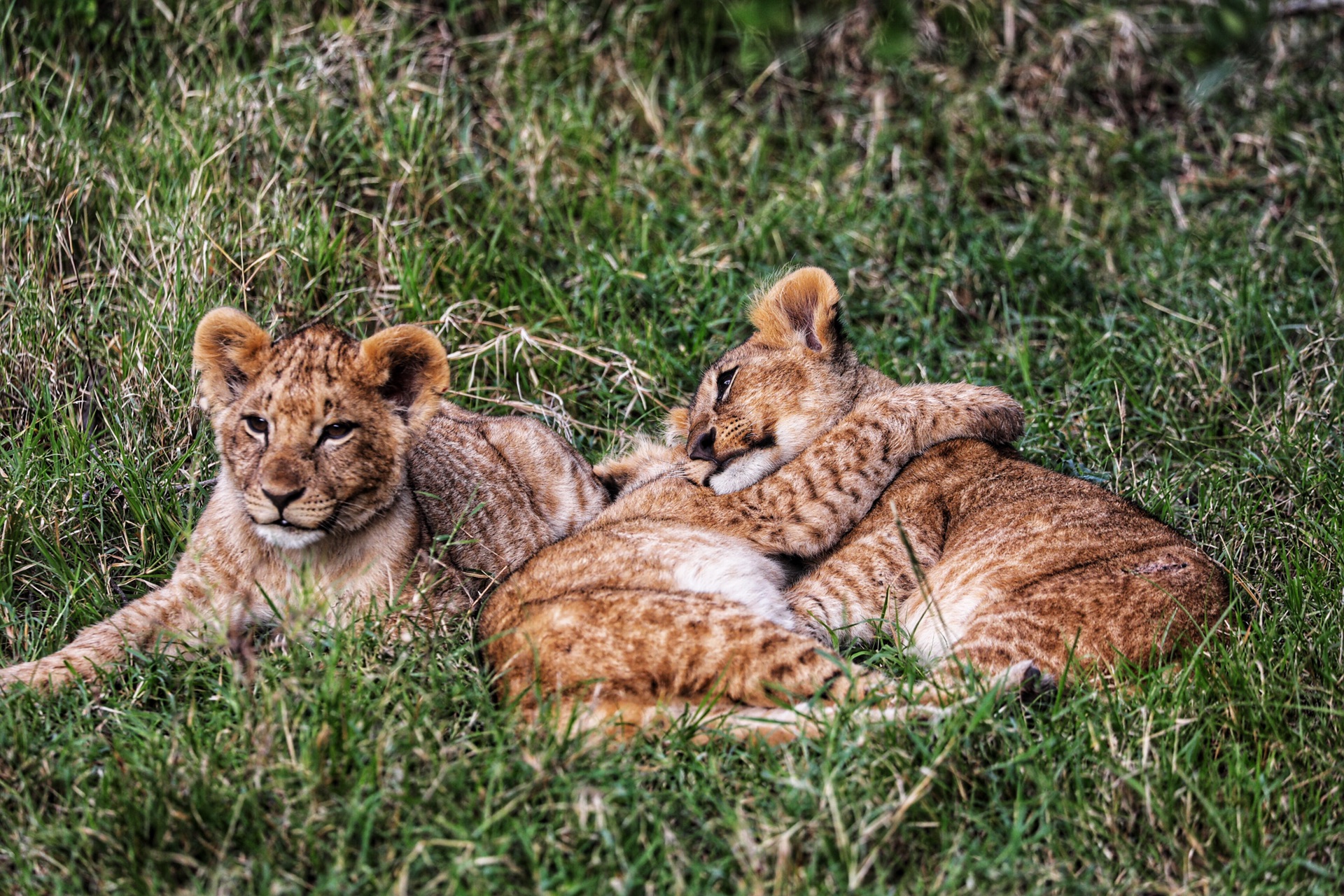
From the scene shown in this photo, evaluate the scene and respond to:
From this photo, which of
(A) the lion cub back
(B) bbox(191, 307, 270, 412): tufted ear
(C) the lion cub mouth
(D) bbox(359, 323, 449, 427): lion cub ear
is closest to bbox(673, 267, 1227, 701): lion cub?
(A) the lion cub back

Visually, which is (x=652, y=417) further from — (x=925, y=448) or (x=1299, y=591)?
(x=1299, y=591)

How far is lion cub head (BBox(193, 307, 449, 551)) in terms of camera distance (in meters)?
4.30

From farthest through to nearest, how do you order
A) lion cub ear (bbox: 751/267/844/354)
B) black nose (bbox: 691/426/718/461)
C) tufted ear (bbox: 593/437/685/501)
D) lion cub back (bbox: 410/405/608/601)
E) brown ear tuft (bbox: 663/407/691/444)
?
brown ear tuft (bbox: 663/407/691/444), tufted ear (bbox: 593/437/685/501), lion cub ear (bbox: 751/267/844/354), black nose (bbox: 691/426/718/461), lion cub back (bbox: 410/405/608/601)

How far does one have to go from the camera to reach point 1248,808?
11.7ft

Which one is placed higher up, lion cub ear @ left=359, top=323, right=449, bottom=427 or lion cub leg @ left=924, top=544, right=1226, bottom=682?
lion cub ear @ left=359, top=323, right=449, bottom=427

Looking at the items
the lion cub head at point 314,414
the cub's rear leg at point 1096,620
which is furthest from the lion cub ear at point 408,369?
the cub's rear leg at point 1096,620

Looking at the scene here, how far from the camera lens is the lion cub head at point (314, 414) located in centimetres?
430

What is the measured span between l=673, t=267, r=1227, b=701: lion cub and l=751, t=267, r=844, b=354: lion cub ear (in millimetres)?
11

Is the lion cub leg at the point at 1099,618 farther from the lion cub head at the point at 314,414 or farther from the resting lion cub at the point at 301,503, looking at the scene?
the lion cub head at the point at 314,414

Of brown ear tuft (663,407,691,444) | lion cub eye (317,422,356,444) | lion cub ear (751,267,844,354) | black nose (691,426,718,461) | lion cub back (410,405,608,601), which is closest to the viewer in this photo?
lion cub eye (317,422,356,444)

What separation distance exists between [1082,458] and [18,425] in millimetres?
4828

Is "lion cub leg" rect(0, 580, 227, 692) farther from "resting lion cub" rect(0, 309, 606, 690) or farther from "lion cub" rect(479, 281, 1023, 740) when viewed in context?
"lion cub" rect(479, 281, 1023, 740)

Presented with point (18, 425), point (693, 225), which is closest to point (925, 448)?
point (693, 225)

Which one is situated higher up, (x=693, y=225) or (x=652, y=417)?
(x=693, y=225)
